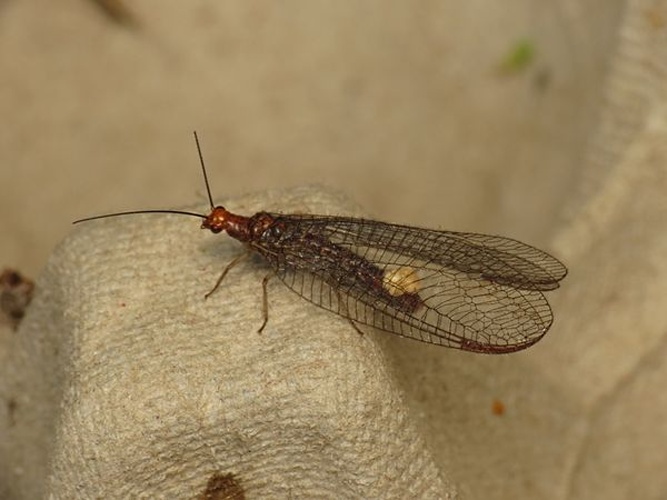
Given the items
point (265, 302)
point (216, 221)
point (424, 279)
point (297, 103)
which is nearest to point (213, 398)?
point (265, 302)

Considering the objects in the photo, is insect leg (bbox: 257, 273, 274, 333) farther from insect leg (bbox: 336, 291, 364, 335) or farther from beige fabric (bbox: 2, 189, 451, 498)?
insect leg (bbox: 336, 291, 364, 335)

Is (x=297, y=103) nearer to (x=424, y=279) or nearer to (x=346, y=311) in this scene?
(x=424, y=279)

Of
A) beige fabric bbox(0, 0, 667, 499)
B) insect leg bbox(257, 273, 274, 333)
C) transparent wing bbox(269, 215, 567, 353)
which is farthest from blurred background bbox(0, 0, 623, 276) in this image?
insect leg bbox(257, 273, 274, 333)

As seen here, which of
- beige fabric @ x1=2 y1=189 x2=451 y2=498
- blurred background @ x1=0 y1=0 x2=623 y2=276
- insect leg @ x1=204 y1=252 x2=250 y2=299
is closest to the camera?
beige fabric @ x1=2 y1=189 x2=451 y2=498

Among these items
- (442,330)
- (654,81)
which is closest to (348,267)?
(442,330)

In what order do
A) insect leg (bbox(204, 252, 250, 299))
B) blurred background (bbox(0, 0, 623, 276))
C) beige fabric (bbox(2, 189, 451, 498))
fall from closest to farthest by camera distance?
1. beige fabric (bbox(2, 189, 451, 498))
2. insect leg (bbox(204, 252, 250, 299))
3. blurred background (bbox(0, 0, 623, 276))

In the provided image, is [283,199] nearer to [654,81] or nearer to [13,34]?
[654,81]

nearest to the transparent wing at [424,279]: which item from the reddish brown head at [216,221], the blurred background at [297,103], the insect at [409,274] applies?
the insect at [409,274]
